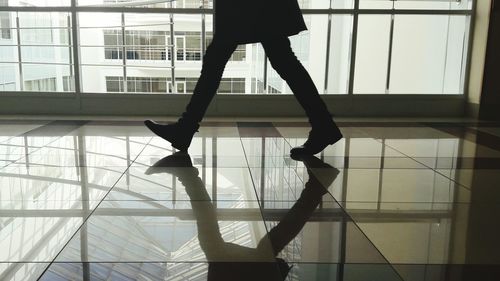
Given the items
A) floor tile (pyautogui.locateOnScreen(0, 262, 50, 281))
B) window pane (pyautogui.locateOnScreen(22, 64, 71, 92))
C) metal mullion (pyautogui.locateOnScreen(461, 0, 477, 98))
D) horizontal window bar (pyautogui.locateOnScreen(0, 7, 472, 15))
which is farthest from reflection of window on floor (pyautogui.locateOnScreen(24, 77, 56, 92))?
metal mullion (pyautogui.locateOnScreen(461, 0, 477, 98))

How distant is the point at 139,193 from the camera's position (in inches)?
70.1

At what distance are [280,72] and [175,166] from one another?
2.44ft

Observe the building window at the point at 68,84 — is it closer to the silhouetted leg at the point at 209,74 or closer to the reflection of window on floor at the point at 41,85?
the reflection of window on floor at the point at 41,85

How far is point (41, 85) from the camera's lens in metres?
4.11

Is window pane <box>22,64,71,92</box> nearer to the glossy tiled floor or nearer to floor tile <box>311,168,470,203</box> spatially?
the glossy tiled floor

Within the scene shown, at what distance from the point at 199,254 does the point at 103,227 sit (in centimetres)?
36

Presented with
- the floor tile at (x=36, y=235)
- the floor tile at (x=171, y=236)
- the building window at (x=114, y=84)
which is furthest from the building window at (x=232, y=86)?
the floor tile at (x=36, y=235)

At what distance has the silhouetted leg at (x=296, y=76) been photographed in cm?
239

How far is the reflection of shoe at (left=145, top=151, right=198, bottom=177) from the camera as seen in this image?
2100 millimetres

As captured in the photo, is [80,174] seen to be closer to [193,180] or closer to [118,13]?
[193,180]

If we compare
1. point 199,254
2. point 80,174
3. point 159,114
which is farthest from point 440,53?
point 199,254

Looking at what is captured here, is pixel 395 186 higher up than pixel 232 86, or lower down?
lower down

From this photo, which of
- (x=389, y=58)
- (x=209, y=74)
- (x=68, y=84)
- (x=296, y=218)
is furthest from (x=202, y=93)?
(x=389, y=58)

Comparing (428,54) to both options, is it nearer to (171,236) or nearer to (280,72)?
(280,72)
